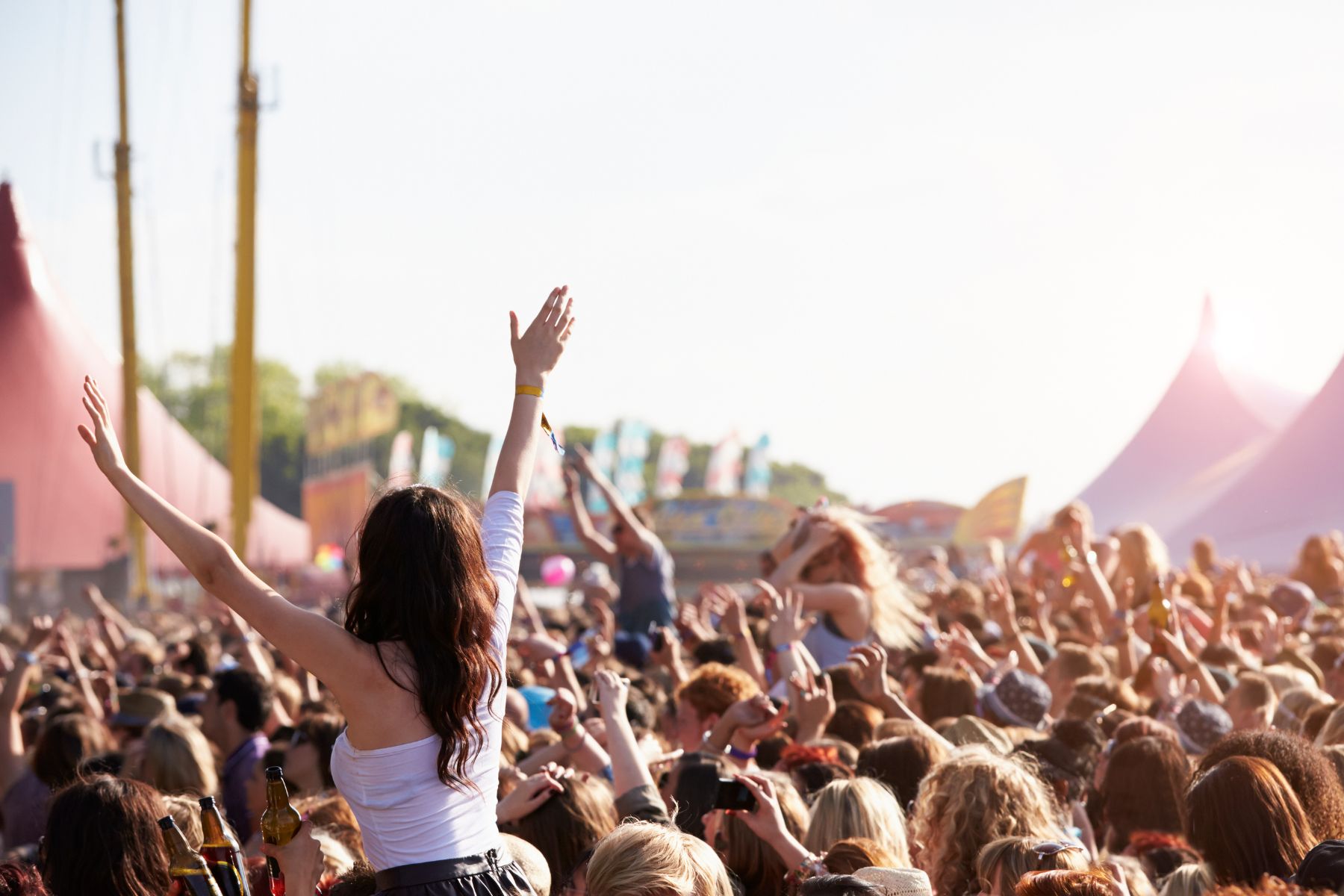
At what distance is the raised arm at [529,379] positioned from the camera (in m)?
2.76

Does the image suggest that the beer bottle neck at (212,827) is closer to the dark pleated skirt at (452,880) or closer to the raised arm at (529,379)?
the dark pleated skirt at (452,880)

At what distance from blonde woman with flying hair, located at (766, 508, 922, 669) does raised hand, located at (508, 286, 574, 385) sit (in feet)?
11.8

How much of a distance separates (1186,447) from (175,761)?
3180 centimetres

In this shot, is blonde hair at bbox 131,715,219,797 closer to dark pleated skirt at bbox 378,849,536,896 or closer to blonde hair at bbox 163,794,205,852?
blonde hair at bbox 163,794,205,852

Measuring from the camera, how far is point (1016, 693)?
18.5ft

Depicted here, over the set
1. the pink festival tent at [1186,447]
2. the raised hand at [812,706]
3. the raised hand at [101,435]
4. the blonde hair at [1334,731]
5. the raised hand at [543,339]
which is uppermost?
the raised hand at [543,339]

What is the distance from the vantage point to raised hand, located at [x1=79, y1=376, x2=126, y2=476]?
2.32 metres

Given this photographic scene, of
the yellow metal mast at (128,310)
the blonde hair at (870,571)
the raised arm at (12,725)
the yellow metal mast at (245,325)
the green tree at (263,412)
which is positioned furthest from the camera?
the green tree at (263,412)

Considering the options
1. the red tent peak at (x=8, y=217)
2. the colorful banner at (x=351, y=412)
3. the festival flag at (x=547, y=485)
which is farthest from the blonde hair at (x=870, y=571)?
the colorful banner at (x=351, y=412)

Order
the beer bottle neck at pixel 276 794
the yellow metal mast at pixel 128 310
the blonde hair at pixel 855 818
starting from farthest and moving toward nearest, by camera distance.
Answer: the yellow metal mast at pixel 128 310
the blonde hair at pixel 855 818
the beer bottle neck at pixel 276 794

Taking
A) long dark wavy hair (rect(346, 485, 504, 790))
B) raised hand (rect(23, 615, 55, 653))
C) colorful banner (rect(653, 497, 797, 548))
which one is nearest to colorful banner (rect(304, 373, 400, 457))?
colorful banner (rect(653, 497, 797, 548))

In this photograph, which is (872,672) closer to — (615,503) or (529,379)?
(529,379)

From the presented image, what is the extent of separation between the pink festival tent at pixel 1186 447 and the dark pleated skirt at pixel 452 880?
29727 millimetres

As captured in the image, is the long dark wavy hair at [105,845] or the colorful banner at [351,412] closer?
the long dark wavy hair at [105,845]
